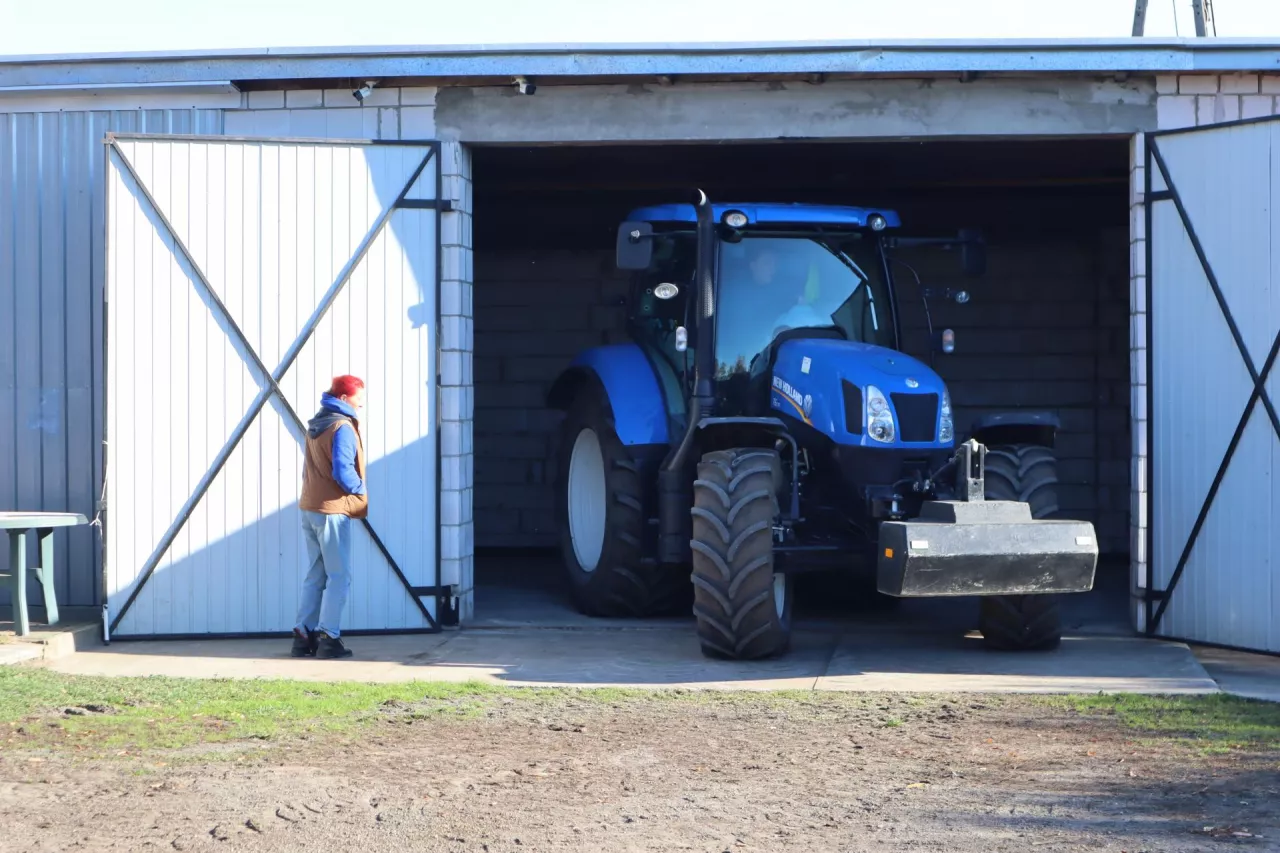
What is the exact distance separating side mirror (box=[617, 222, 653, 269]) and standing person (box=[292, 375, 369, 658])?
1.61m

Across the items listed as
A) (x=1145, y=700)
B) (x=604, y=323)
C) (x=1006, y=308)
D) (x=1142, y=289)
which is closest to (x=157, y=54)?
(x=604, y=323)

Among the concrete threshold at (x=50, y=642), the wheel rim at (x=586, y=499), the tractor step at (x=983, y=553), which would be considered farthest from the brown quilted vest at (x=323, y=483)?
the tractor step at (x=983, y=553)

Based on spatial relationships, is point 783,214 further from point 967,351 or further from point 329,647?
point 967,351

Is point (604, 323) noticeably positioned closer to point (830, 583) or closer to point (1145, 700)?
point (830, 583)

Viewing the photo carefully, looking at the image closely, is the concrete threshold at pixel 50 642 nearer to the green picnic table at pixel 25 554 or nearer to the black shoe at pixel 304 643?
the green picnic table at pixel 25 554

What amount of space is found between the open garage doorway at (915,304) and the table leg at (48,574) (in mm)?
3896

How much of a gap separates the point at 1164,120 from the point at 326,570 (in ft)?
18.5

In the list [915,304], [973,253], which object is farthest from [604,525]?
[915,304]

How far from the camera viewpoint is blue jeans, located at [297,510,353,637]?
8.09m

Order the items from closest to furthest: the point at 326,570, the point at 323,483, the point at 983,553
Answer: the point at 983,553 < the point at 323,483 < the point at 326,570

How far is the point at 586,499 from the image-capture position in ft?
Result: 33.1

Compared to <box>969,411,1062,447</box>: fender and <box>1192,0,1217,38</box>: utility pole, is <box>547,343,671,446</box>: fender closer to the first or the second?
<box>969,411,1062,447</box>: fender

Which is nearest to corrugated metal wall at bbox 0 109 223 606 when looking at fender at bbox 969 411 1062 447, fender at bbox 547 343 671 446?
fender at bbox 547 343 671 446

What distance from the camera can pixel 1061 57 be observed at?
8758 mm
